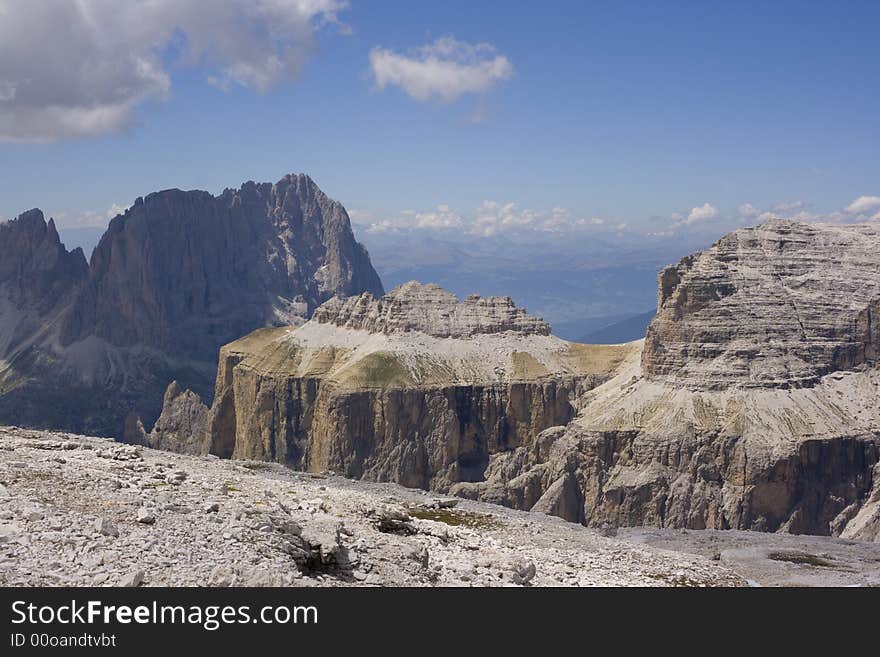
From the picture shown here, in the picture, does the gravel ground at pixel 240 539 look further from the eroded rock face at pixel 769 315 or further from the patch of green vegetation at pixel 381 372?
the patch of green vegetation at pixel 381 372

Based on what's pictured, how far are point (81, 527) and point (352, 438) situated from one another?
413 ft

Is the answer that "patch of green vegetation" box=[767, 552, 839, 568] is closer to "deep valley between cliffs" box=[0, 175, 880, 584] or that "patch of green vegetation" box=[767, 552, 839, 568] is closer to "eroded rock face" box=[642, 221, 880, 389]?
"deep valley between cliffs" box=[0, 175, 880, 584]

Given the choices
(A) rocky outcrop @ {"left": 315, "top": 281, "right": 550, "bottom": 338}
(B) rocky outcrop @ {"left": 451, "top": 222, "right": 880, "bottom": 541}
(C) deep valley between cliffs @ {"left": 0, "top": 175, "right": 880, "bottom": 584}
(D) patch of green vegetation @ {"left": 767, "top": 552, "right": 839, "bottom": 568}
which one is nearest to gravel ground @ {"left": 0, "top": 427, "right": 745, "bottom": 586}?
(D) patch of green vegetation @ {"left": 767, "top": 552, "right": 839, "bottom": 568}

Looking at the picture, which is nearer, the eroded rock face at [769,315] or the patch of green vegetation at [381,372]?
the eroded rock face at [769,315]

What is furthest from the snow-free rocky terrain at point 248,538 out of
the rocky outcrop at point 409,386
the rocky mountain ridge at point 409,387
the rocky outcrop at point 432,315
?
the rocky outcrop at point 432,315

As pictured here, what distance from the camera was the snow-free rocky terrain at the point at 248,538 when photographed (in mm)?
30688

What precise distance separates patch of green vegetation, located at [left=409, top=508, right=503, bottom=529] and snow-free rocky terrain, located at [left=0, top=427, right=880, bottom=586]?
14cm

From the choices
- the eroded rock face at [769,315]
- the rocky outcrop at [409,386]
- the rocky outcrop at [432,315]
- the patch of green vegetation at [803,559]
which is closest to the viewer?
the patch of green vegetation at [803,559]

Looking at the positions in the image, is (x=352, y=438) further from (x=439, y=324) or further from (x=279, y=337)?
(x=279, y=337)

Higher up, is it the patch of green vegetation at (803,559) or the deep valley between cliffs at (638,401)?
the deep valley between cliffs at (638,401)

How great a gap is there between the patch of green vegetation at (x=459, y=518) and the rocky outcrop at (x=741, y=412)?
2900 inches

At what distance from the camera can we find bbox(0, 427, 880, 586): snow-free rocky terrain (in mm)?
30688

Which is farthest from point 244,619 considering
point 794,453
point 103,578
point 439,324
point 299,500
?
point 439,324

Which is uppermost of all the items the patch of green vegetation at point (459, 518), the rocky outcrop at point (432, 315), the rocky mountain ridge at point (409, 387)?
the rocky outcrop at point (432, 315)
